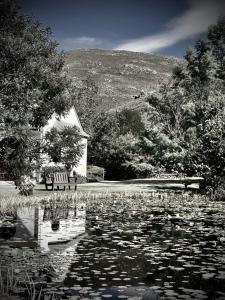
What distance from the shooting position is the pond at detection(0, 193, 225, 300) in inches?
301

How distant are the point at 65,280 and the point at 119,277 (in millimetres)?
979

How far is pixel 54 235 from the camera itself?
13094 mm

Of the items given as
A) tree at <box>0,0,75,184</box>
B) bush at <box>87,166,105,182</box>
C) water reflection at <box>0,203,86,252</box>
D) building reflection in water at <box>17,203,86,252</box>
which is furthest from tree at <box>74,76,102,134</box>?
water reflection at <box>0,203,86,252</box>

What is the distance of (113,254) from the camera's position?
10531 millimetres

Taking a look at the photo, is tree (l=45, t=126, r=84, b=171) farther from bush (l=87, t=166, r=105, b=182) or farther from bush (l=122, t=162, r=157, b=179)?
bush (l=122, t=162, r=157, b=179)

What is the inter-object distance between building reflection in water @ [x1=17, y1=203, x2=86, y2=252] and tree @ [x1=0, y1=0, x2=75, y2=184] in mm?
3063

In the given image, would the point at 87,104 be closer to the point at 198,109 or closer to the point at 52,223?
the point at 198,109

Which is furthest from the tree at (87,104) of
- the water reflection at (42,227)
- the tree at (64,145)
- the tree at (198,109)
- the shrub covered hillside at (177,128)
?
the water reflection at (42,227)

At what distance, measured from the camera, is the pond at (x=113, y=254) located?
301 inches

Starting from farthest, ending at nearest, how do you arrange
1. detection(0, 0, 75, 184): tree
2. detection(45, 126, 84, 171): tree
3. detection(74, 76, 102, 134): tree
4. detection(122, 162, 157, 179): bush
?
detection(74, 76, 102, 134): tree → detection(122, 162, 157, 179): bush → detection(45, 126, 84, 171): tree → detection(0, 0, 75, 184): tree

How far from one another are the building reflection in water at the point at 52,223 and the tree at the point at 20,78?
306cm

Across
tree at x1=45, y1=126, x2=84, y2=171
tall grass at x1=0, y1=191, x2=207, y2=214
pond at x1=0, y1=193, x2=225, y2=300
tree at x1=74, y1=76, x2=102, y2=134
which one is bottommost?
pond at x1=0, y1=193, x2=225, y2=300

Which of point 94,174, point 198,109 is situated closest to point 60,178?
point 198,109

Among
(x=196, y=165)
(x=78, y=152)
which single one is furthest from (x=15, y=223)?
(x=196, y=165)
